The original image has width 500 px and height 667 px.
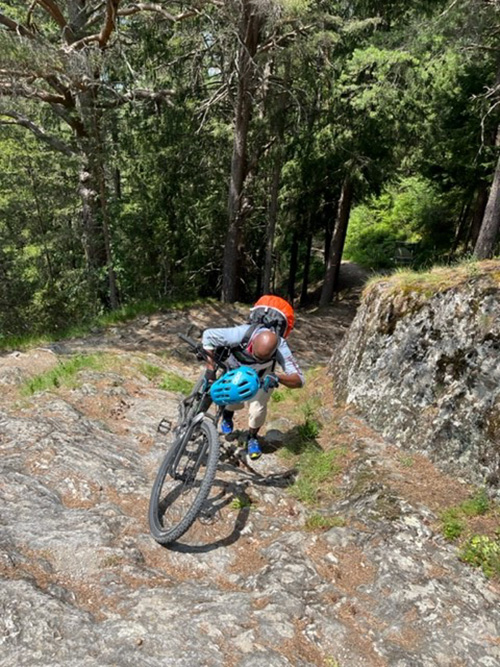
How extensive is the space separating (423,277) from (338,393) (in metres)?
2.28

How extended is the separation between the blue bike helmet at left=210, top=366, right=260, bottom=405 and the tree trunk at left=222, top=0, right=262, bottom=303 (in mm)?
10584

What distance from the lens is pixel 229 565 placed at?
4039 mm

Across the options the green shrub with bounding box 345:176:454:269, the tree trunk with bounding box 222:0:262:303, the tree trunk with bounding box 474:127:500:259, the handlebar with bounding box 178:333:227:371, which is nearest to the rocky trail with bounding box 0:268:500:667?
the handlebar with bounding box 178:333:227:371

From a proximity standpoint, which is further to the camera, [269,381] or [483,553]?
[269,381]

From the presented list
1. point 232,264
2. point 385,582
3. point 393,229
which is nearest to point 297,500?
point 385,582

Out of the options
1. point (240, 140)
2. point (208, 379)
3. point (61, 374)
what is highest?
point (240, 140)

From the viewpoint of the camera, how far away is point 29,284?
18.7 meters

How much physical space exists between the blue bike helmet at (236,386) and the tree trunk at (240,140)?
34.7 ft

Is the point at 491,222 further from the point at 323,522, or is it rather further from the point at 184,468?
the point at 184,468

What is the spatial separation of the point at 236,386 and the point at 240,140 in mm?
12114

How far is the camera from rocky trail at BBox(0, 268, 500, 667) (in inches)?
120

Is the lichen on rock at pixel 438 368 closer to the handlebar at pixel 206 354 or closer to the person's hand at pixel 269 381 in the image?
the person's hand at pixel 269 381

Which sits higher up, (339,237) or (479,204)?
(479,204)

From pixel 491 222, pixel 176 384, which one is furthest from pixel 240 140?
pixel 176 384
